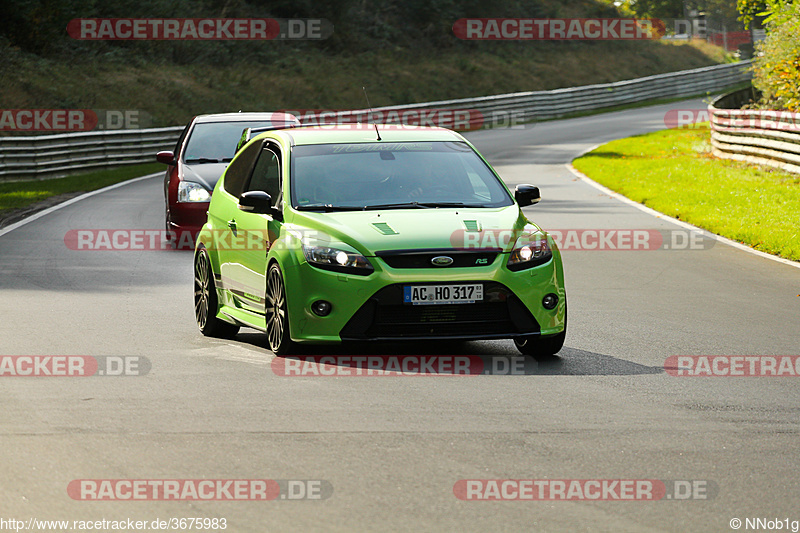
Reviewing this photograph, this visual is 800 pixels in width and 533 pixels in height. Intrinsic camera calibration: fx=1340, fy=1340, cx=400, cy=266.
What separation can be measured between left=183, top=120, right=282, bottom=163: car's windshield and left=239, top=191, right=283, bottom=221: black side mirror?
8155 millimetres

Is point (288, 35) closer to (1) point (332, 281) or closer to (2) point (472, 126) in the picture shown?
(2) point (472, 126)

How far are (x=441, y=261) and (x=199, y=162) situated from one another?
9.43m

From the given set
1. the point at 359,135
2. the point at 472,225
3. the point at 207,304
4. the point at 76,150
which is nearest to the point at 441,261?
the point at 472,225

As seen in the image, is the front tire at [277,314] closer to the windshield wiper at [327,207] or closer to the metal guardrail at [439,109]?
the windshield wiper at [327,207]

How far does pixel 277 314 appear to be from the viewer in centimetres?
930

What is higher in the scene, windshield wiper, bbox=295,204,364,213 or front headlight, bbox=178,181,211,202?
windshield wiper, bbox=295,204,364,213

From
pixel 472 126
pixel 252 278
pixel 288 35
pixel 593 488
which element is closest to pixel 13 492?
pixel 593 488

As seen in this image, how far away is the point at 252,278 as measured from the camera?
32.6 feet

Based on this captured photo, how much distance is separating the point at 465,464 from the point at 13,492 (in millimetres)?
2063

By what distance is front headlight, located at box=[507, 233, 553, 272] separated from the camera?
905 cm

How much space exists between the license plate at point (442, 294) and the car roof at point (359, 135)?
178 cm

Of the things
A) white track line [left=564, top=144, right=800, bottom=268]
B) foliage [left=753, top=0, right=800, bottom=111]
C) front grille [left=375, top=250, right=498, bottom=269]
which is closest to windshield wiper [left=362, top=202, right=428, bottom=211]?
front grille [left=375, top=250, right=498, bottom=269]

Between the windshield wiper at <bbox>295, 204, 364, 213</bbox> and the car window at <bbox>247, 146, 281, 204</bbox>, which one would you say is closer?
the windshield wiper at <bbox>295, 204, 364, 213</bbox>

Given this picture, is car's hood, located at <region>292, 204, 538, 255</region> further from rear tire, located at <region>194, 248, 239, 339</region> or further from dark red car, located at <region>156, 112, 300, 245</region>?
dark red car, located at <region>156, 112, 300, 245</region>
